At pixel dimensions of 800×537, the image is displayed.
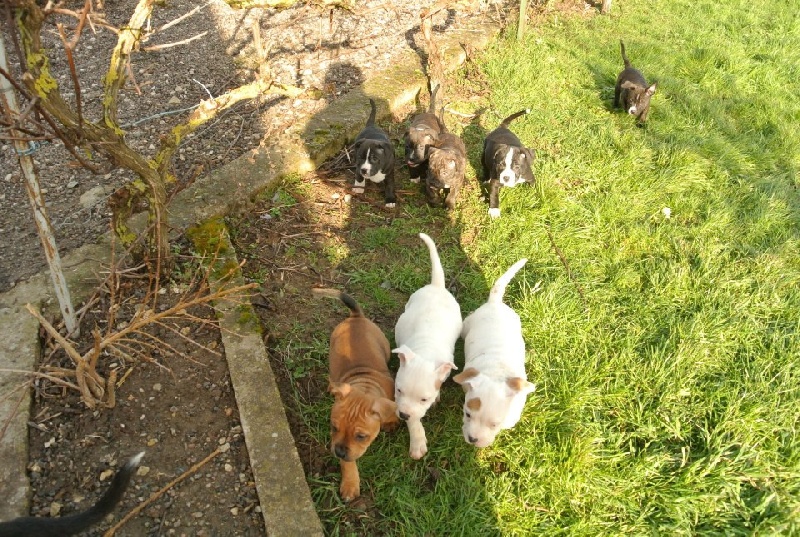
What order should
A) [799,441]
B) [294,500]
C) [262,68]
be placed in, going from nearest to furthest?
[294,500], [799,441], [262,68]

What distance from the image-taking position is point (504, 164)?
451 cm

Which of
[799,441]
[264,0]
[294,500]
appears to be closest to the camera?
[294,500]

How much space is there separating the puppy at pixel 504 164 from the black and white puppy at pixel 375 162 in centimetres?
84

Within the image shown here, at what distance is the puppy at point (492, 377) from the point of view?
110 inches

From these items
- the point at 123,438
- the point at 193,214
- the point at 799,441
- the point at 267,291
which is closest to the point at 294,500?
the point at 123,438

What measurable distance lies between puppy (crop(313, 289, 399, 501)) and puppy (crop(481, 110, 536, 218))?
1.90 meters

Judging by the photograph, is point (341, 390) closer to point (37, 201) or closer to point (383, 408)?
point (383, 408)

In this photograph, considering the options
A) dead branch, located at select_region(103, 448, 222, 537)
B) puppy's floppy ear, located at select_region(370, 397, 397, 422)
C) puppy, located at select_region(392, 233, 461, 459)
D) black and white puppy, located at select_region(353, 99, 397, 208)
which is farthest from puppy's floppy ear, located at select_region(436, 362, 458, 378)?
black and white puppy, located at select_region(353, 99, 397, 208)

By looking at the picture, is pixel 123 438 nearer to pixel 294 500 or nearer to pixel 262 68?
pixel 294 500

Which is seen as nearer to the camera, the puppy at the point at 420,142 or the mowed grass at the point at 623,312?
the mowed grass at the point at 623,312

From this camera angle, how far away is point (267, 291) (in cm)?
379

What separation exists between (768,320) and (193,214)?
407cm

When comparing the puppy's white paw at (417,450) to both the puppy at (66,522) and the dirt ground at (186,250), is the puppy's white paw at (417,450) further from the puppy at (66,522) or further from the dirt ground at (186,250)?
the puppy at (66,522)

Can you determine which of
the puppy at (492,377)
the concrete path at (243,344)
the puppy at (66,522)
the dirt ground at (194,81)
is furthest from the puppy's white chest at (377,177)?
the puppy at (66,522)
